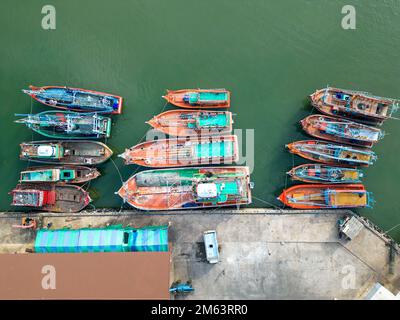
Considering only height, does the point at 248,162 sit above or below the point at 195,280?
above

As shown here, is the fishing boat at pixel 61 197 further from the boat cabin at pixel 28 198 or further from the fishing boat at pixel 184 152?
the fishing boat at pixel 184 152

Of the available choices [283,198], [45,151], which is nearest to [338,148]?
[283,198]

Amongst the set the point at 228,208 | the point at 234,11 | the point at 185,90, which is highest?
the point at 234,11

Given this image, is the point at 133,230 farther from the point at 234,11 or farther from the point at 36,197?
the point at 234,11

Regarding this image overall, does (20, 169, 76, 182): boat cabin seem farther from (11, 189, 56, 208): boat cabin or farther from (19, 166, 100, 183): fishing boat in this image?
(11, 189, 56, 208): boat cabin

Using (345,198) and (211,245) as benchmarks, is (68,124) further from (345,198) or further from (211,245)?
(345,198)
